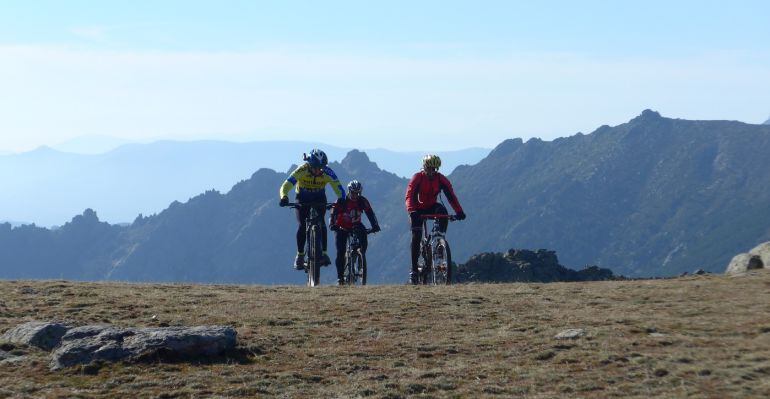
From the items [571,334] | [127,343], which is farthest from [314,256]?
[571,334]

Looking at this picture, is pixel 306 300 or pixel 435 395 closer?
pixel 435 395

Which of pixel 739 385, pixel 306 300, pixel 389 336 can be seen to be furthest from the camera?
pixel 306 300

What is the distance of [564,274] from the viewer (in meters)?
61.6

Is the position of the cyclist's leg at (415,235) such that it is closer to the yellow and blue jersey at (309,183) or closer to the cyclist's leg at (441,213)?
the cyclist's leg at (441,213)

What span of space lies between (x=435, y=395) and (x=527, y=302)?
7651 mm

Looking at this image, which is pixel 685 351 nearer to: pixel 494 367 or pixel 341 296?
pixel 494 367

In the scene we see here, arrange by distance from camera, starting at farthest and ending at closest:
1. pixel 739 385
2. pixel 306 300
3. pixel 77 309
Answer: pixel 306 300, pixel 77 309, pixel 739 385

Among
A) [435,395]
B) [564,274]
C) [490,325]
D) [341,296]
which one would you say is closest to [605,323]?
[490,325]

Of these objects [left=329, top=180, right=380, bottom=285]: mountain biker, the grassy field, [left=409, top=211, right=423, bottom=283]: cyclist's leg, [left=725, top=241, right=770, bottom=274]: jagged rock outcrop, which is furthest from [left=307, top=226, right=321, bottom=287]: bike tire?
[left=725, top=241, right=770, bottom=274]: jagged rock outcrop

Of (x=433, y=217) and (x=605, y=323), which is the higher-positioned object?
(x=433, y=217)

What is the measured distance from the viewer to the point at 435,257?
25.8 meters

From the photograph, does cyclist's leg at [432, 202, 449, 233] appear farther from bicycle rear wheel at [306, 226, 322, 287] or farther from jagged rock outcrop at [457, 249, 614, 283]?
jagged rock outcrop at [457, 249, 614, 283]

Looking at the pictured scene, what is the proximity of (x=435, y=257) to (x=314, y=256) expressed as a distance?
375cm

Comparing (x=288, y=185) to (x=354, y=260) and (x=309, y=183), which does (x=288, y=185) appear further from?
(x=354, y=260)
